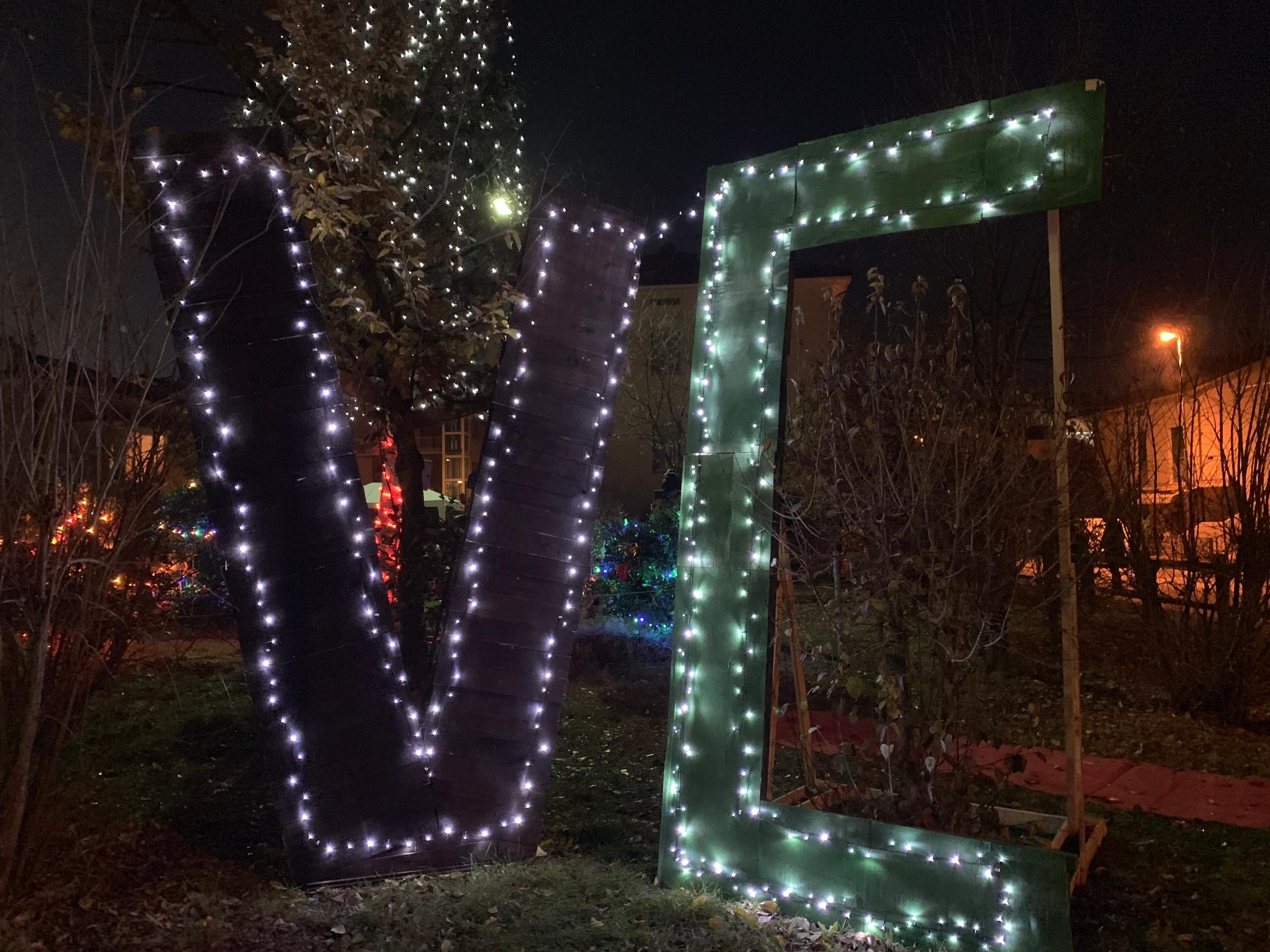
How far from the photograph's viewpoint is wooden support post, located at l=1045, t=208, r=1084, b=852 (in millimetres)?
3996

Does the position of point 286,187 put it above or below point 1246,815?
above

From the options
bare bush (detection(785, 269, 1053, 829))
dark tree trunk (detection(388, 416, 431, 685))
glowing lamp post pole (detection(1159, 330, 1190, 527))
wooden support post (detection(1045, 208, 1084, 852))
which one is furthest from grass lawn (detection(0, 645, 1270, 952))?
glowing lamp post pole (detection(1159, 330, 1190, 527))

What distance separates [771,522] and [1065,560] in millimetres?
1245

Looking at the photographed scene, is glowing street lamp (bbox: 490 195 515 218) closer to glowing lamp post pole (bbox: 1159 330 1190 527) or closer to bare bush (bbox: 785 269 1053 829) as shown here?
bare bush (bbox: 785 269 1053 829)

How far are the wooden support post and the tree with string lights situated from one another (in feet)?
8.79

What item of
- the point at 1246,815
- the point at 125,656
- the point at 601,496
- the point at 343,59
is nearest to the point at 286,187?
the point at 343,59

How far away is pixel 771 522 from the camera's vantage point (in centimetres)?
435

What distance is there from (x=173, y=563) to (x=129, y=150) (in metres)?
3.85

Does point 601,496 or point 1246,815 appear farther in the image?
point 601,496

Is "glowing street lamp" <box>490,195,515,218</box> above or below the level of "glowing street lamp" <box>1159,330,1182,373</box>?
above

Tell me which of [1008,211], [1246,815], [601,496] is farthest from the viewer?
[601,496]

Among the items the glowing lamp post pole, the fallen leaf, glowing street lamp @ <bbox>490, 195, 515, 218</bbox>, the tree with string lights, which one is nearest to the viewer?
the fallen leaf

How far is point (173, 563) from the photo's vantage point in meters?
7.46

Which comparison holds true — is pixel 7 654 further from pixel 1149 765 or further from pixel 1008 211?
pixel 1149 765
